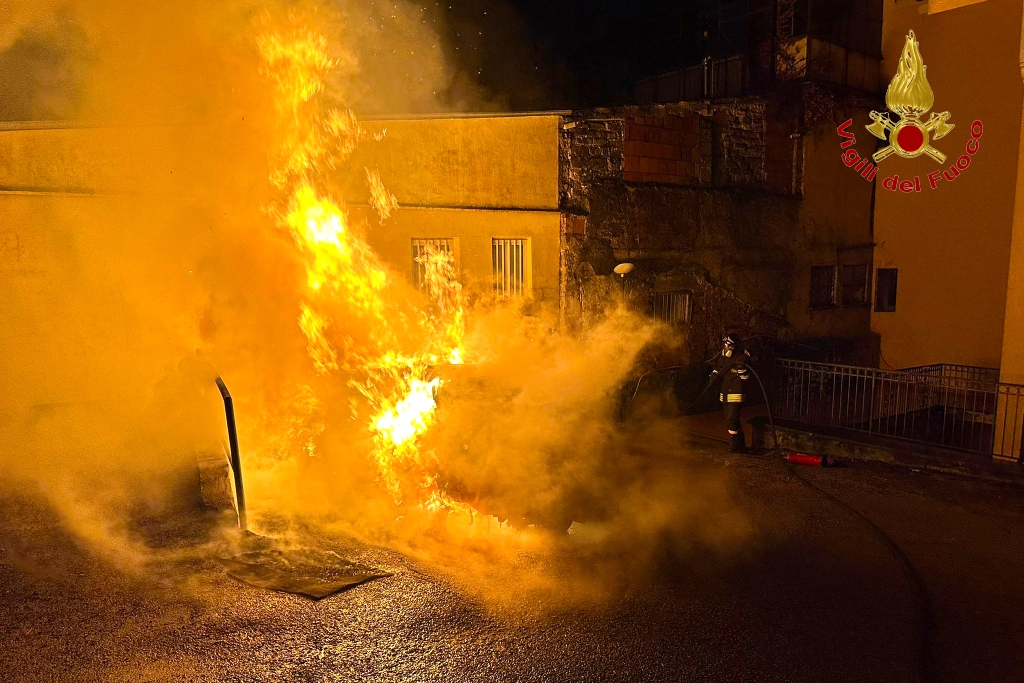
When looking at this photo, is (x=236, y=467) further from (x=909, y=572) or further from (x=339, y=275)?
(x=909, y=572)

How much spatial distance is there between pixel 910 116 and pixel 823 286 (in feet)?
13.5

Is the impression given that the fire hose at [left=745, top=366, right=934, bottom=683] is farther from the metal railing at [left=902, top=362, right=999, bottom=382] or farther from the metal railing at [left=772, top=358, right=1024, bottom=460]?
the metal railing at [left=902, top=362, right=999, bottom=382]

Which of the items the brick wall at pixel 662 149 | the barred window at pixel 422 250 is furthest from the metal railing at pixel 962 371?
the barred window at pixel 422 250

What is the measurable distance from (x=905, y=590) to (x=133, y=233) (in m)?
11.7

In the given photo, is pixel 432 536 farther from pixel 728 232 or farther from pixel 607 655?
pixel 728 232

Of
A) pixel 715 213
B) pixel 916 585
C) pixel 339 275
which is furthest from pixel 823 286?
pixel 339 275

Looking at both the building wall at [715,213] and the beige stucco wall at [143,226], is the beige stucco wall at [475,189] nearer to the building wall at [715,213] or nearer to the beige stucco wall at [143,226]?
the beige stucco wall at [143,226]

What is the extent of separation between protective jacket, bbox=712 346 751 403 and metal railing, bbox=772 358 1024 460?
66.2 inches

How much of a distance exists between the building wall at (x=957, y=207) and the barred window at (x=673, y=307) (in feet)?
18.7

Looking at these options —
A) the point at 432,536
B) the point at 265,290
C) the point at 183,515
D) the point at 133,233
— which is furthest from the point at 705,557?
the point at 133,233

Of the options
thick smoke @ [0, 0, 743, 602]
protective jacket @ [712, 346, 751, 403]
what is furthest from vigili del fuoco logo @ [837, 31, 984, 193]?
protective jacket @ [712, 346, 751, 403]

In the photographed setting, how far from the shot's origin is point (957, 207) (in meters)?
14.4

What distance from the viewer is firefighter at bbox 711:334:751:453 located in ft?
32.4

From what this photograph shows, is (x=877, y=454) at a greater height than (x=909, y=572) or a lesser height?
greater
